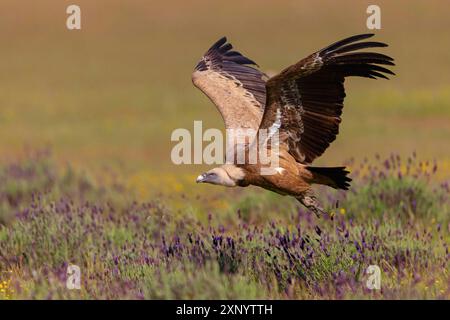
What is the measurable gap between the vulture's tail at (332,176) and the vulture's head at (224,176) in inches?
25.4

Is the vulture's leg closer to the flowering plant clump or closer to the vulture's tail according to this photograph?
the vulture's tail

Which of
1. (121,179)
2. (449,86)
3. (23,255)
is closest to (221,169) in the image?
(23,255)

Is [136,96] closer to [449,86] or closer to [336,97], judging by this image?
[449,86]

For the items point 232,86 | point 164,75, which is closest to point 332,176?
point 232,86

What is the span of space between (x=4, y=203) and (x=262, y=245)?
13.5 feet

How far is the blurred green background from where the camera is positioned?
17.7 meters

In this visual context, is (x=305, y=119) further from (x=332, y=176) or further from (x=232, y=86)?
(x=232, y=86)

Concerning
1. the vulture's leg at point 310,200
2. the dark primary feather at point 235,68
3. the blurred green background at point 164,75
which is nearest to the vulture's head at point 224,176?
the vulture's leg at point 310,200

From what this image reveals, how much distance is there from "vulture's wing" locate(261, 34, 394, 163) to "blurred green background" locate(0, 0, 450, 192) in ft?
19.2

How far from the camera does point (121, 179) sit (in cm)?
1462

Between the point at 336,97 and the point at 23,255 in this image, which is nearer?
the point at 336,97

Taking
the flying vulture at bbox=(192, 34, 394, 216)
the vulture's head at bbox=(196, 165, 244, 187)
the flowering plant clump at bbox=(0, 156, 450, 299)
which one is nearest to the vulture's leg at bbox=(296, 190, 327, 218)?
the flying vulture at bbox=(192, 34, 394, 216)

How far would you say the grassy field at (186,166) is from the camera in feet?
23.8

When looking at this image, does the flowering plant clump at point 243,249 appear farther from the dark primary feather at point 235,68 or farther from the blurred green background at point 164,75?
the blurred green background at point 164,75
